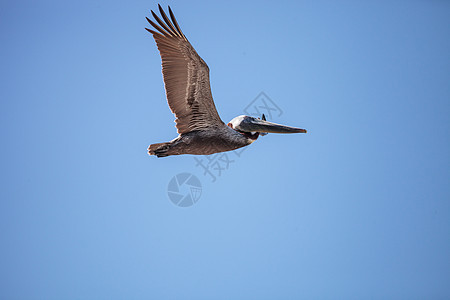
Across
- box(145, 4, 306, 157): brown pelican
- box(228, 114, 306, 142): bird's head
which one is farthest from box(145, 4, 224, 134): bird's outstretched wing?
box(228, 114, 306, 142): bird's head

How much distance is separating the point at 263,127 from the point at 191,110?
1.18m

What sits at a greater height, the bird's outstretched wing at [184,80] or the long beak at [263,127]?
the bird's outstretched wing at [184,80]

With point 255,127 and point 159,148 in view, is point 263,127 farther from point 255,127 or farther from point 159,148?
point 159,148

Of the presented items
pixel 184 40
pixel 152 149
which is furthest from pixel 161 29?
pixel 152 149

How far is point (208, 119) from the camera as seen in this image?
916 centimetres

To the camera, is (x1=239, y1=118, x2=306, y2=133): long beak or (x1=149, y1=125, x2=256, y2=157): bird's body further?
(x1=149, y1=125, x2=256, y2=157): bird's body

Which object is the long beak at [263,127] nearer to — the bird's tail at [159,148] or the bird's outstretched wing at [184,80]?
the bird's outstretched wing at [184,80]

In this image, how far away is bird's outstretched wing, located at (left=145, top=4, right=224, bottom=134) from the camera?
348 inches

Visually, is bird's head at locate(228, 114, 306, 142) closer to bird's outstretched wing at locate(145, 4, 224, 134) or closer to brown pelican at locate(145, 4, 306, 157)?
brown pelican at locate(145, 4, 306, 157)

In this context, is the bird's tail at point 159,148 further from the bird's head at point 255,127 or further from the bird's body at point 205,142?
the bird's head at point 255,127

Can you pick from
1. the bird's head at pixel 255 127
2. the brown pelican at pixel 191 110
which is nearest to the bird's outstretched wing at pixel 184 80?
the brown pelican at pixel 191 110

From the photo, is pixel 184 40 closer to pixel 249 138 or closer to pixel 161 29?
pixel 161 29

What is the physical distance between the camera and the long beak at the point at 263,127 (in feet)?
28.9

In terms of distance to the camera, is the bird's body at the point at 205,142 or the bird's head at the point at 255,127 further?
the bird's body at the point at 205,142
